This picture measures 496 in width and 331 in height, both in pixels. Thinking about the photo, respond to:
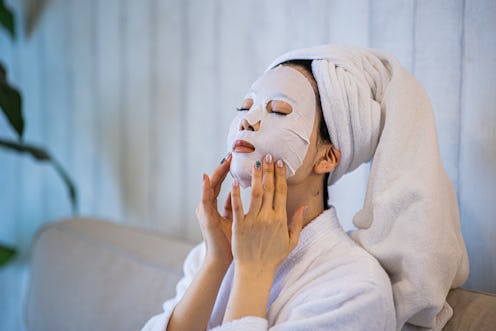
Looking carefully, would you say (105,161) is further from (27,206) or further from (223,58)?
(223,58)

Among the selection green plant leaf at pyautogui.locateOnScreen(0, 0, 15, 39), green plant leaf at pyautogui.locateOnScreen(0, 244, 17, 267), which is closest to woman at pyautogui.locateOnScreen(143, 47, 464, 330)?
green plant leaf at pyautogui.locateOnScreen(0, 244, 17, 267)

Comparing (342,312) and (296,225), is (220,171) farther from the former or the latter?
(342,312)

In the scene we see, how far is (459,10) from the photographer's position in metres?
1.00

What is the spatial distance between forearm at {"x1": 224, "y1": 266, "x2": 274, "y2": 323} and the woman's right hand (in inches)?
4.0

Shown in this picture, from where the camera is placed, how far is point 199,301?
87cm

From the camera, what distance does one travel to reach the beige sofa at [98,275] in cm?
121

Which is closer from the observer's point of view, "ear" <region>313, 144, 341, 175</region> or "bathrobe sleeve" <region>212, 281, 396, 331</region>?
"bathrobe sleeve" <region>212, 281, 396, 331</region>

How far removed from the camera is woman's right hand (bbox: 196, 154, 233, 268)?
89cm

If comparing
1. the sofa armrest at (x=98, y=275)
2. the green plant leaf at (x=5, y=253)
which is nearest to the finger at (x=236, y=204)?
the sofa armrest at (x=98, y=275)

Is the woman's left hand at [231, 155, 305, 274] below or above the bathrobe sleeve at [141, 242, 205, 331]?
above

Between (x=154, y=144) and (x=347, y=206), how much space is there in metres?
0.79

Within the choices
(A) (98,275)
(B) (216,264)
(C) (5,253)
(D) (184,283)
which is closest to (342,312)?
(B) (216,264)

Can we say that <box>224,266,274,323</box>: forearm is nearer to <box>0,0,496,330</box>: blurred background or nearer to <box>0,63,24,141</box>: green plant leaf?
<box>0,0,496,330</box>: blurred background

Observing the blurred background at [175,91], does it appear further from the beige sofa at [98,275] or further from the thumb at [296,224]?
the thumb at [296,224]
